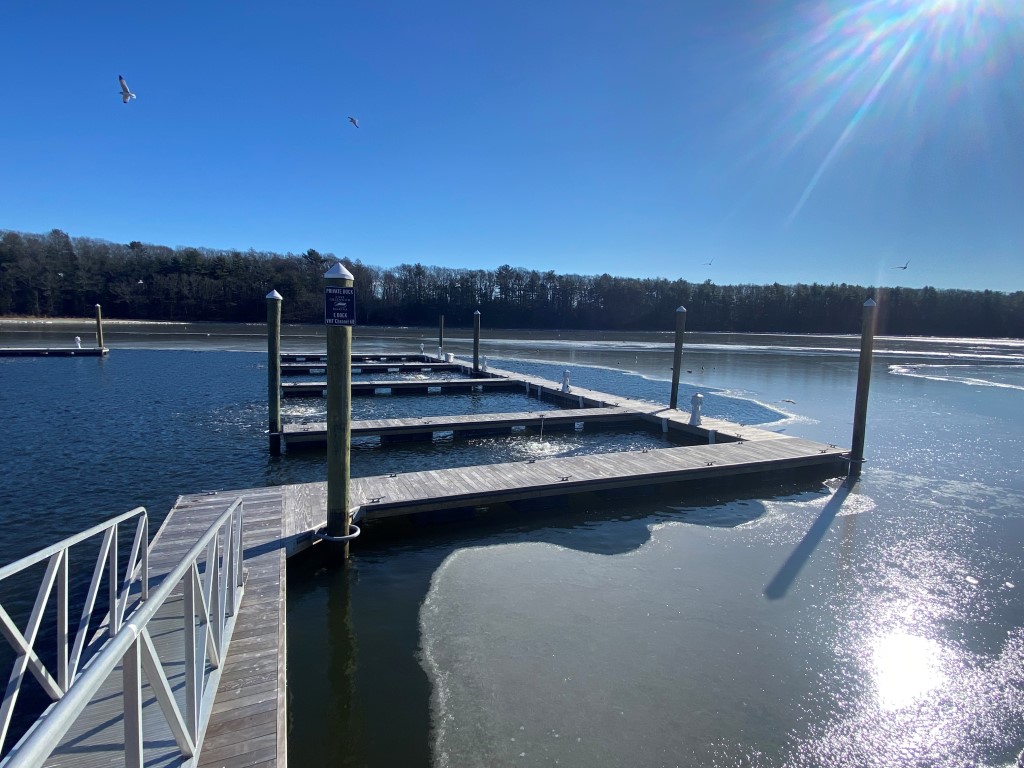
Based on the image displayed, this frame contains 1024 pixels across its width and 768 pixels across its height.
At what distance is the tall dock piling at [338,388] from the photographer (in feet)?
18.9

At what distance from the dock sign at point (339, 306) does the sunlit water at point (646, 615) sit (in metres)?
2.69

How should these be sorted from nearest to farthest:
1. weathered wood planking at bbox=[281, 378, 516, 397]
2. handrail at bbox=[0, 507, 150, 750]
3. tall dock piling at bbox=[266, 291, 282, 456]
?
handrail at bbox=[0, 507, 150, 750] → tall dock piling at bbox=[266, 291, 282, 456] → weathered wood planking at bbox=[281, 378, 516, 397]

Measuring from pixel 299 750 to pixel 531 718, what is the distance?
153 cm

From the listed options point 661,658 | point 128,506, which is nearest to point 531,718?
point 661,658

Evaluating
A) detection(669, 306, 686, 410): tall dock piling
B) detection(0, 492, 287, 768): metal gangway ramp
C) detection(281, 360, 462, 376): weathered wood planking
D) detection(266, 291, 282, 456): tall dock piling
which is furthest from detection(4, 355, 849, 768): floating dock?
detection(281, 360, 462, 376): weathered wood planking

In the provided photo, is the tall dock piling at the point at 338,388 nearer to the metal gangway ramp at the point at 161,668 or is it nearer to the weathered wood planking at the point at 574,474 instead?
the weathered wood planking at the point at 574,474

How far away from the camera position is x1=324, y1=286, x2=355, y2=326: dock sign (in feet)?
18.8

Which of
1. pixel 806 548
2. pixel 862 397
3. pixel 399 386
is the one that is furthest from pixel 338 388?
pixel 399 386

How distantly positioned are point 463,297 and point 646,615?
75.3m

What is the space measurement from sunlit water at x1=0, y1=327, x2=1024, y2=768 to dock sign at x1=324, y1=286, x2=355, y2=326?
2.69m

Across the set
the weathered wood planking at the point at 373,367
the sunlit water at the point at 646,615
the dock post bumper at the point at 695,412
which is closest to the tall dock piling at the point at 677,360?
the dock post bumper at the point at 695,412

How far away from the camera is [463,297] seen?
79.0 metres

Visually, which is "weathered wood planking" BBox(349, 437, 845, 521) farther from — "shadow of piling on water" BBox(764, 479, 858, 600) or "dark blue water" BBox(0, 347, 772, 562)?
"dark blue water" BBox(0, 347, 772, 562)

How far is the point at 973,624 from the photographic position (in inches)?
213
